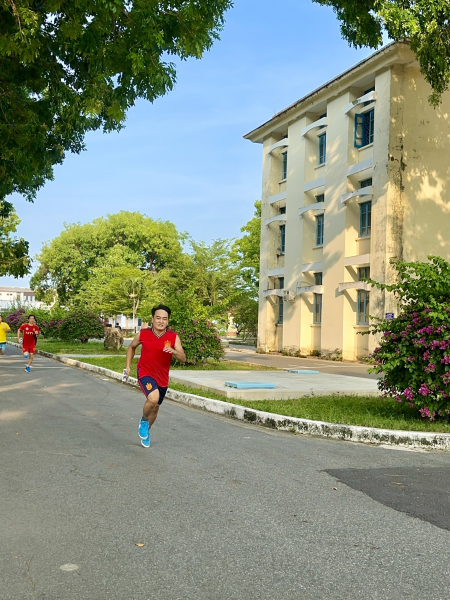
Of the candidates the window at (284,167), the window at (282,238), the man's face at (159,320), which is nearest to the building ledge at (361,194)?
the window at (282,238)

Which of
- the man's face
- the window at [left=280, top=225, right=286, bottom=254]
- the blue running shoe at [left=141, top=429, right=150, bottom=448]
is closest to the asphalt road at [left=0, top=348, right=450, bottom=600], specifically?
the blue running shoe at [left=141, top=429, right=150, bottom=448]

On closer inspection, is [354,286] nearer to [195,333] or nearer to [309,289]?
[309,289]

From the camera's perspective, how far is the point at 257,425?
34.4ft

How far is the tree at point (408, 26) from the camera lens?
573 inches

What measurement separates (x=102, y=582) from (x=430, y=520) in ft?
8.64

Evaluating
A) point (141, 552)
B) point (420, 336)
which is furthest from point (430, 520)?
point (420, 336)

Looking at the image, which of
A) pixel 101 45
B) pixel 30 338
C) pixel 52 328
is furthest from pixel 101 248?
pixel 101 45

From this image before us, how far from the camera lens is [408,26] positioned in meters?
17.5

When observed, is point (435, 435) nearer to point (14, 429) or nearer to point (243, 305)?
point (14, 429)

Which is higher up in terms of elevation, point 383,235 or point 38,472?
point 383,235

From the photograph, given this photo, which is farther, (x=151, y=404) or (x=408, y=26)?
(x=408, y=26)

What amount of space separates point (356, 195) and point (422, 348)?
2162 centimetres

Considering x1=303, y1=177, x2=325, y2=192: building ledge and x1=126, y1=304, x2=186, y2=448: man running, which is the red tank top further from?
x1=303, y1=177, x2=325, y2=192: building ledge

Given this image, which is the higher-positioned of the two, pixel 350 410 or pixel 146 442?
pixel 350 410
